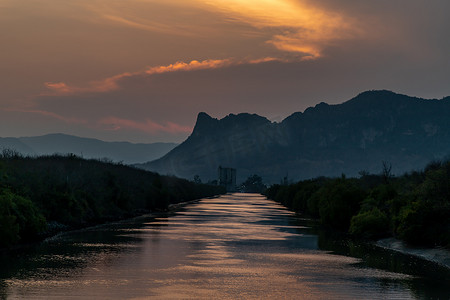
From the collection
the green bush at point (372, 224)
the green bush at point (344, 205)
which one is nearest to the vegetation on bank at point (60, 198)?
the green bush at point (344, 205)

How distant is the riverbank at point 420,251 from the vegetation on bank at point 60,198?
38.1m

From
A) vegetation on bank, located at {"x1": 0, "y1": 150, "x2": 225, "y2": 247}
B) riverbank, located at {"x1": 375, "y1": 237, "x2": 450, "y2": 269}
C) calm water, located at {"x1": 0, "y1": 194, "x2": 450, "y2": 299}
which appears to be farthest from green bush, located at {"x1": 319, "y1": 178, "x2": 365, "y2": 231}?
vegetation on bank, located at {"x1": 0, "y1": 150, "x2": 225, "y2": 247}

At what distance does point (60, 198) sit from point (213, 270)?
44.4 m

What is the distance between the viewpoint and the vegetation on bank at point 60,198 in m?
61.5

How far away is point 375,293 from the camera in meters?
38.2

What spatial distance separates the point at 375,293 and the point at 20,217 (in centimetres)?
3763

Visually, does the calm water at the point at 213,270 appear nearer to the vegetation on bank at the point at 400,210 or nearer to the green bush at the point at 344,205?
the vegetation on bank at the point at 400,210

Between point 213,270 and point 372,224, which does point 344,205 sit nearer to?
point 372,224

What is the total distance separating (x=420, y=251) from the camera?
60.4m

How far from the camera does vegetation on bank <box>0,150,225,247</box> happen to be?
61.5 metres

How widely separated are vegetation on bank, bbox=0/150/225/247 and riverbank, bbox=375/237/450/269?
3808cm

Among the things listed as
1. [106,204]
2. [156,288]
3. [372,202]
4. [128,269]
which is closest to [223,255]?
[128,269]

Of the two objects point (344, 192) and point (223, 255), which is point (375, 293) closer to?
point (223, 255)

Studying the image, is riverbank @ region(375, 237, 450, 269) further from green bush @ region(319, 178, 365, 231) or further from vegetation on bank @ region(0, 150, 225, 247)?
vegetation on bank @ region(0, 150, 225, 247)
